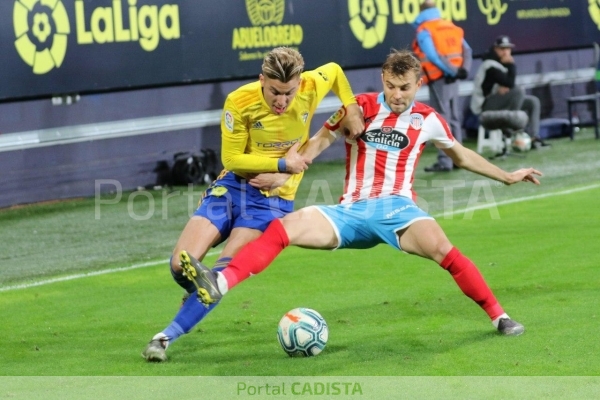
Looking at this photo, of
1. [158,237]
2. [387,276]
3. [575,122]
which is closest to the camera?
[387,276]

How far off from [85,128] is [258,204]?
25.0 ft

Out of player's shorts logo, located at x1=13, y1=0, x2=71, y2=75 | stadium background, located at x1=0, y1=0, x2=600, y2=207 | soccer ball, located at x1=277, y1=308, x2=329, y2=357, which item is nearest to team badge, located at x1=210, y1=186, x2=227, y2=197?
soccer ball, located at x1=277, y1=308, x2=329, y2=357

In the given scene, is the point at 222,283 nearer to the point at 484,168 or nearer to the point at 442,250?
the point at 442,250

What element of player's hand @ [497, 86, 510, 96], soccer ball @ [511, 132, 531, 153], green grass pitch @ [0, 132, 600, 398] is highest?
player's hand @ [497, 86, 510, 96]

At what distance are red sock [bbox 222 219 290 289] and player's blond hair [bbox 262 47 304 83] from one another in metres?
0.86

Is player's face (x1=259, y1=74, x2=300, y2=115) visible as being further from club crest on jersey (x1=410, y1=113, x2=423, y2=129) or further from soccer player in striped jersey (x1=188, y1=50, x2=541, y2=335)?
club crest on jersey (x1=410, y1=113, x2=423, y2=129)

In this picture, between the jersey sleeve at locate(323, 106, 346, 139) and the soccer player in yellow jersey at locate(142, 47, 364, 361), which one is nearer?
the soccer player in yellow jersey at locate(142, 47, 364, 361)

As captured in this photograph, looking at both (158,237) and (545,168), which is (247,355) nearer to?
(158,237)

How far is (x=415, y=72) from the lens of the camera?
6926 mm

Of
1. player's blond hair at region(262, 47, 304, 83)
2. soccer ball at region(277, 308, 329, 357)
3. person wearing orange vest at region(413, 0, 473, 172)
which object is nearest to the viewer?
soccer ball at region(277, 308, 329, 357)

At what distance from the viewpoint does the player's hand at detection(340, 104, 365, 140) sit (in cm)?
705

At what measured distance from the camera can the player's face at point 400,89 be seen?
6926 millimetres
